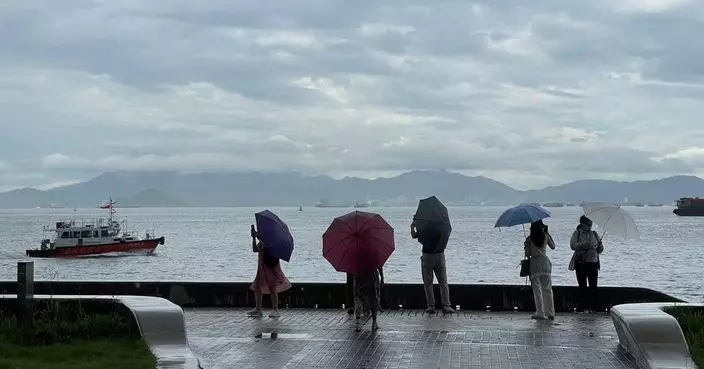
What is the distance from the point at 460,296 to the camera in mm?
18062

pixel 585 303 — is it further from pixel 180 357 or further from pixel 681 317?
pixel 180 357

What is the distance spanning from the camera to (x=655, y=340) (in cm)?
1136

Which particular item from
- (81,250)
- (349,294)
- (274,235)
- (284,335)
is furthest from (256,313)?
(81,250)

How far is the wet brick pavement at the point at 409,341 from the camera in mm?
11656

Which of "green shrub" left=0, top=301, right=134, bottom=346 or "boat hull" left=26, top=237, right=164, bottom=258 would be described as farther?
"boat hull" left=26, top=237, right=164, bottom=258

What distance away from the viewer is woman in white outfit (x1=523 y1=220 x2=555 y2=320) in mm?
16062

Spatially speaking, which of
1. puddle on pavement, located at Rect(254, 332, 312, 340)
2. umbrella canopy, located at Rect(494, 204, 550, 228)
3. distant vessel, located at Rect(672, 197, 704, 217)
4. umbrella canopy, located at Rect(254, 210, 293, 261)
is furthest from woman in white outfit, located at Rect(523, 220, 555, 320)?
distant vessel, located at Rect(672, 197, 704, 217)

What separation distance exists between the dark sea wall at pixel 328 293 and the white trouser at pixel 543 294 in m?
1.54

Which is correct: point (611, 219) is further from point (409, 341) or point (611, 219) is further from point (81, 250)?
point (81, 250)

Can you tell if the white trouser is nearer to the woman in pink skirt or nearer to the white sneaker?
the woman in pink skirt

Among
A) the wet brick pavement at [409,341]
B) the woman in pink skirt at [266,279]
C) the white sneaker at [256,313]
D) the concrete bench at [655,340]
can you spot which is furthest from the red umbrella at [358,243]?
the concrete bench at [655,340]

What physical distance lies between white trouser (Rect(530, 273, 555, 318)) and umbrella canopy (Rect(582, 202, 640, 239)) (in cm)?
167

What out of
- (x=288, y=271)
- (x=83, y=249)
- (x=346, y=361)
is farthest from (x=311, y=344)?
(x=83, y=249)

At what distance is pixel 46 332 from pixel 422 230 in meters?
6.74
